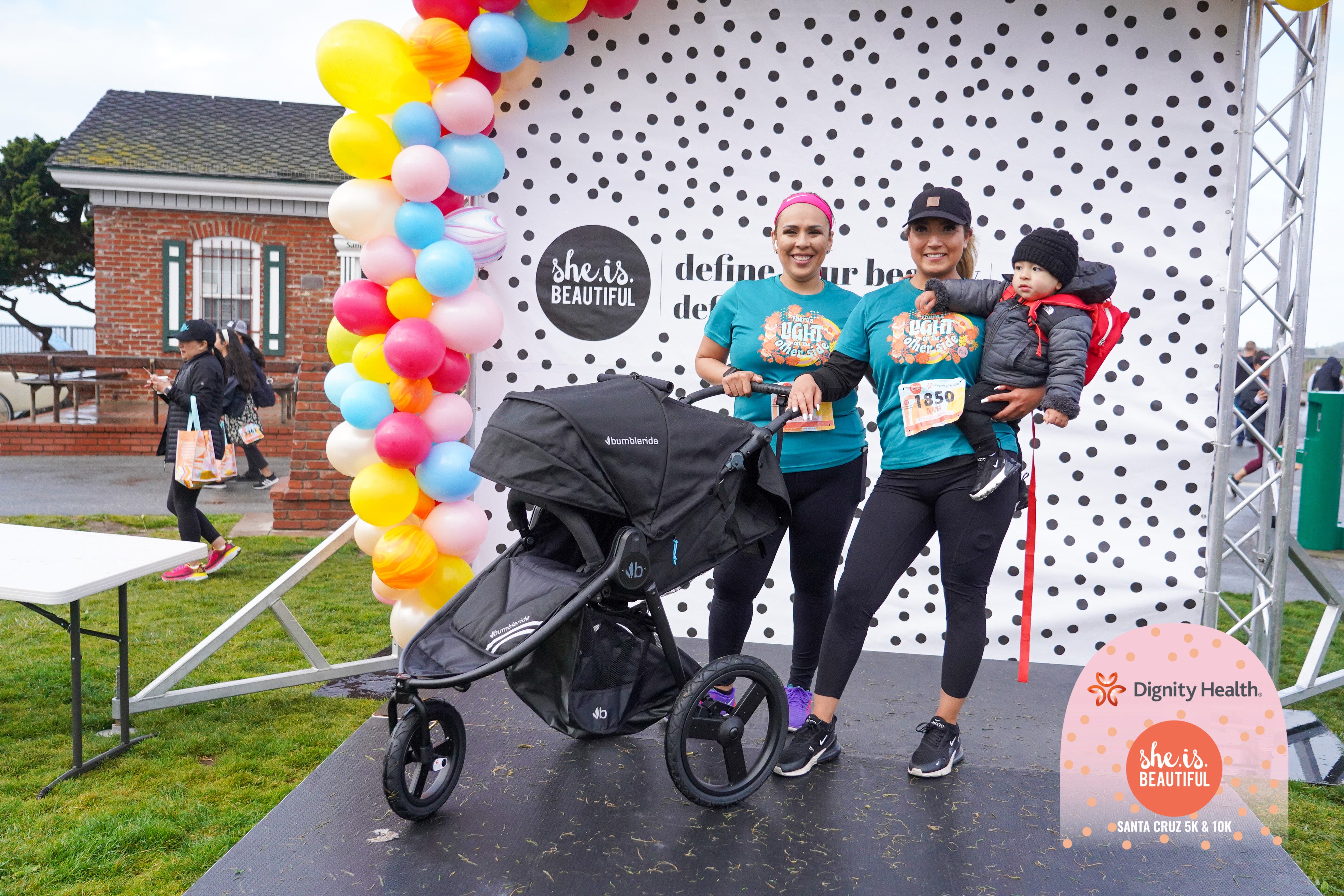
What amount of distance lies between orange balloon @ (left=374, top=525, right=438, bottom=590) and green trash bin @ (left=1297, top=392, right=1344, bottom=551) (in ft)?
22.0

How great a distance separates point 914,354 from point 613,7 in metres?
2.24

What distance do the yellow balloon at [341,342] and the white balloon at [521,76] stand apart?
1197 millimetres

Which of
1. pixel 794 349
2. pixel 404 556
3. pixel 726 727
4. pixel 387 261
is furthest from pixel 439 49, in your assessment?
pixel 726 727

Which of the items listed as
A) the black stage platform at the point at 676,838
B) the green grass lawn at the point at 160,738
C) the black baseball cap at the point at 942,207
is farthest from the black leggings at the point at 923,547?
the green grass lawn at the point at 160,738

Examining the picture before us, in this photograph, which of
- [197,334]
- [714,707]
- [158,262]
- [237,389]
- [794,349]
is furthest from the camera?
[158,262]

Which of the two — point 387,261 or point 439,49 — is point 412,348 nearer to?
point 387,261

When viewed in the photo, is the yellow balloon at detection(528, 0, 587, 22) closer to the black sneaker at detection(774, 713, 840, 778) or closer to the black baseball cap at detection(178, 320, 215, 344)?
the black sneaker at detection(774, 713, 840, 778)

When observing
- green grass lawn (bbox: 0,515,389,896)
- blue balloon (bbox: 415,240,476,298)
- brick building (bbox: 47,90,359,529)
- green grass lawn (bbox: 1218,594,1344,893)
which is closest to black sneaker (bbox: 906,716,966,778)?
green grass lawn (bbox: 1218,594,1344,893)

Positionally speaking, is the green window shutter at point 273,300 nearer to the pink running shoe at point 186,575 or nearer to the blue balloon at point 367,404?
the pink running shoe at point 186,575

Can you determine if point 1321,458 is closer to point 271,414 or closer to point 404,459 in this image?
point 404,459

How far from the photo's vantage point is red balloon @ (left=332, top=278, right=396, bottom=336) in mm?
3553

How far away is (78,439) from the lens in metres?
10.9

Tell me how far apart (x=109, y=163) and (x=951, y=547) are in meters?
14.9

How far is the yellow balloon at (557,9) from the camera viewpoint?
375cm
